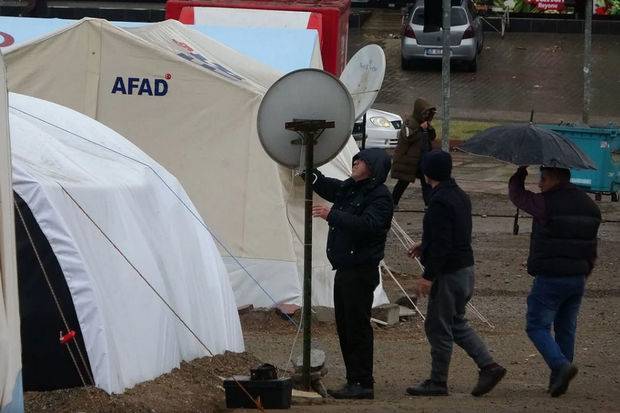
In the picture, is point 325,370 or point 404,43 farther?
point 404,43

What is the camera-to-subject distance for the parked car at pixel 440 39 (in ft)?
114

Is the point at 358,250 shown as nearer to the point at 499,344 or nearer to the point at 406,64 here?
the point at 499,344

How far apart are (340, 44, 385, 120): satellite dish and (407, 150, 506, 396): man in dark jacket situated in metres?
3.52

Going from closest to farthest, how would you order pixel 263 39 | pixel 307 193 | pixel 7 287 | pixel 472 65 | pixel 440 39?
1. pixel 7 287
2. pixel 307 193
3. pixel 263 39
4. pixel 440 39
5. pixel 472 65

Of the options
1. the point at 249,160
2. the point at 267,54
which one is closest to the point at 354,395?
the point at 249,160

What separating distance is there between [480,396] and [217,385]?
1.85m

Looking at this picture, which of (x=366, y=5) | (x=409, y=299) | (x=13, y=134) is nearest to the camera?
(x=13, y=134)

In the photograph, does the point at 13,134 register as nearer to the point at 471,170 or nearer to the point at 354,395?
the point at 354,395

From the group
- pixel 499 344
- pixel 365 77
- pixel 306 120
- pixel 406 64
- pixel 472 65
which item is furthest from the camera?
pixel 406 64

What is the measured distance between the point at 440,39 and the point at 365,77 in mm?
22477

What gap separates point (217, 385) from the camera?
867cm

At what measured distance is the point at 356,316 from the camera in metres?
8.81

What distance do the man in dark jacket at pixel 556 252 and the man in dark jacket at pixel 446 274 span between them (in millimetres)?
414

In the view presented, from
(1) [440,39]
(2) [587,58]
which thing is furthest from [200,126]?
(1) [440,39]
